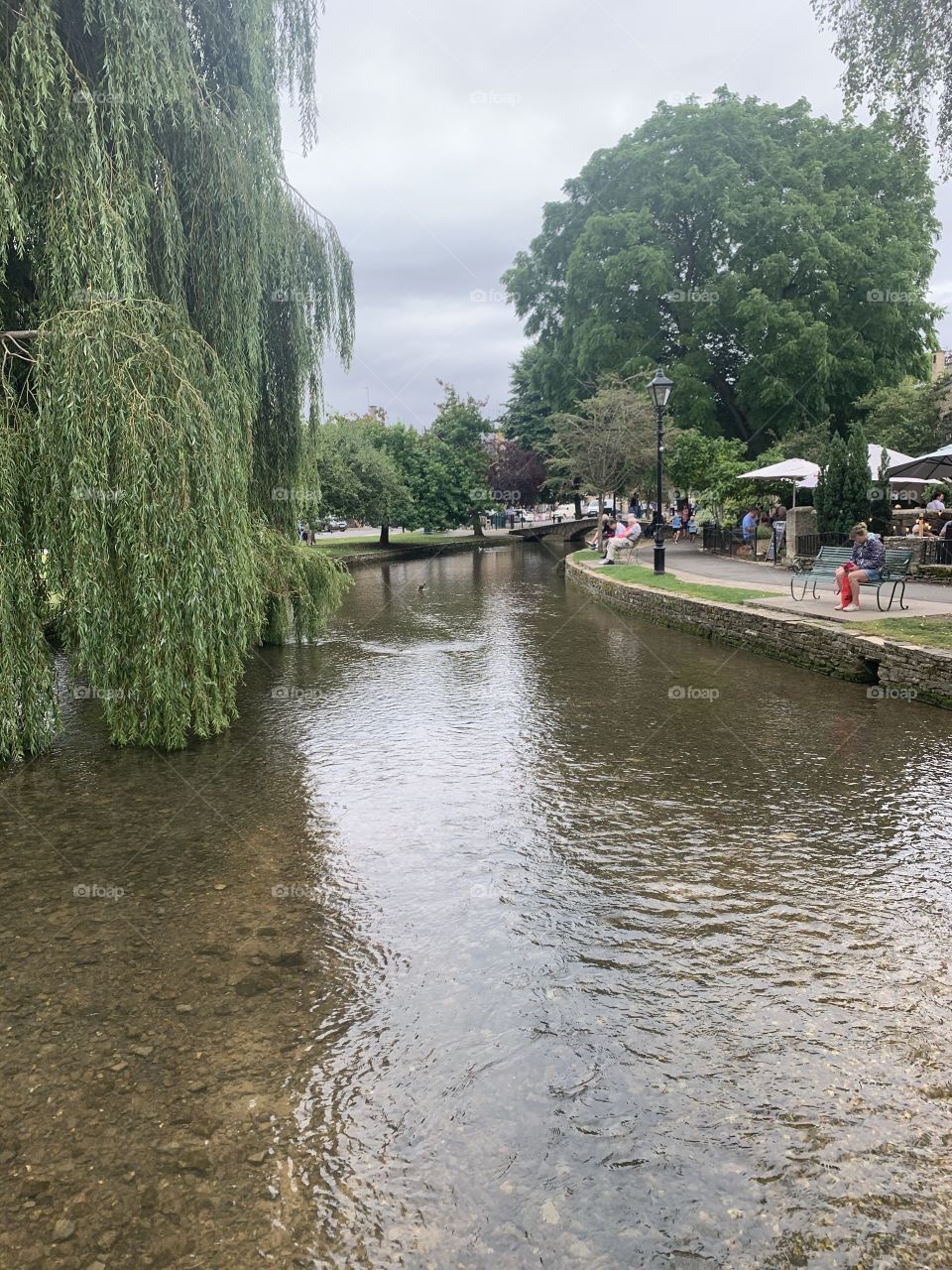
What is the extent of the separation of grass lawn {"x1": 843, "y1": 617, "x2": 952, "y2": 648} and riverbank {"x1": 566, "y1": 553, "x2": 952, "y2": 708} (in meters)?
0.10

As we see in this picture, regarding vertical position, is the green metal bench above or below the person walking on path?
below

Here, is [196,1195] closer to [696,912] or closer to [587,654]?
[696,912]

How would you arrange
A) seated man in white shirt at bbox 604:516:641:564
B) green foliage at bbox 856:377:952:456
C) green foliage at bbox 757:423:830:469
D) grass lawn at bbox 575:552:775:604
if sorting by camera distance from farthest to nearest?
green foliage at bbox 757:423:830:469
green foliage at bbox 856:377:952:456
seated man in white shirt at bbox 604:516:641:564
grass lawn at bbox 575:552:775:604

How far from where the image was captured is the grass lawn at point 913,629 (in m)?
10.3

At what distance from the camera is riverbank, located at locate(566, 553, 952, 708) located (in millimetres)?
9812

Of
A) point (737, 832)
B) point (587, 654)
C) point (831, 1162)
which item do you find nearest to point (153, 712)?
point (737, 832)

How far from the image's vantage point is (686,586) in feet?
60.2

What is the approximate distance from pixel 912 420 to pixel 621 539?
10274mm

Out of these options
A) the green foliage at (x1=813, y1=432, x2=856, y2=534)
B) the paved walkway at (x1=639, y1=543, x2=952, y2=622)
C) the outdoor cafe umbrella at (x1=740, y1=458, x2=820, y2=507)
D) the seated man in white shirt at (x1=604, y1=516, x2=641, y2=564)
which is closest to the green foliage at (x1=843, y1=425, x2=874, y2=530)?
the green foliage at (x1=813, y1=432, x2=856, y2=534)

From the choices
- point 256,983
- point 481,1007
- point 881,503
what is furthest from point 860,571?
point 256,983

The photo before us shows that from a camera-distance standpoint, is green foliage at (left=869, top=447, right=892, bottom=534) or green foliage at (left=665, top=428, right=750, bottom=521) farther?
green foliage at (left=665, top=428, right=750, bottom=521)

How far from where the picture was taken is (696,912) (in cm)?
491

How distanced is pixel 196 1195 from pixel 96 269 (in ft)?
24.3

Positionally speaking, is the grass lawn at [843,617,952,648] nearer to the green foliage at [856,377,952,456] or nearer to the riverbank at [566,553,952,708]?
the riverbank at [566,553,952,708]
